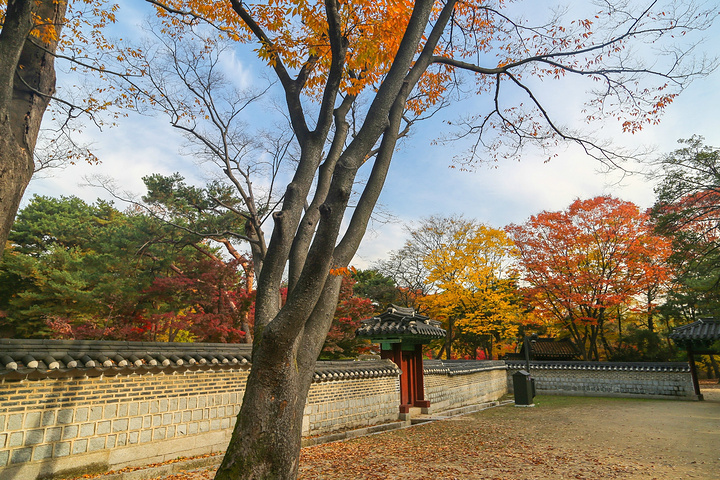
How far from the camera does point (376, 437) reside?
31.5 feet

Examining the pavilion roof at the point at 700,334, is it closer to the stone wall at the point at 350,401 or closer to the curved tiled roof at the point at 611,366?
the curved tiled roof at the point at 611,366

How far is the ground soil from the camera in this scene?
6.06m

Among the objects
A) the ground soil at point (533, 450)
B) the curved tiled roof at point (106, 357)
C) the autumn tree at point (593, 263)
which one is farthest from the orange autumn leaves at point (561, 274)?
the curved tiled roof at point (106, 357)

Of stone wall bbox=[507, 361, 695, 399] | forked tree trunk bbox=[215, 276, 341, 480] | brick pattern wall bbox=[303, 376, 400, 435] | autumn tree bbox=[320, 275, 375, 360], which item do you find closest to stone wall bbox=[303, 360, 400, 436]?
brick pattern wall bbox=[303, 376, 400, 435]

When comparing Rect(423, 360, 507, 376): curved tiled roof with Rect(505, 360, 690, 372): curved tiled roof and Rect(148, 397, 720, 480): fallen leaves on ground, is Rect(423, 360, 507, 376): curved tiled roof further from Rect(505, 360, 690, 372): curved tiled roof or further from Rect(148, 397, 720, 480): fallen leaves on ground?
Rect(148, 397, 720, 480): fallen leaves on ground

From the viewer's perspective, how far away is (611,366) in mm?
19953

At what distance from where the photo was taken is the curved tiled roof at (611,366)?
18.4 metres

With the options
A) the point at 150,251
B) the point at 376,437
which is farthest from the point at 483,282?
the point at 150,251

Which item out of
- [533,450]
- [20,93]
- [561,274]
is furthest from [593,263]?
[20,93]

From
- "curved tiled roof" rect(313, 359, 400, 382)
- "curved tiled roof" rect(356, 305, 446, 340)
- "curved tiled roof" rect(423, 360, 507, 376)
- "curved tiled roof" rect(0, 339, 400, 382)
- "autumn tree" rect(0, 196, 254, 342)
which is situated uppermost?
"autumn tree" rect(0, 196, 254, 342)

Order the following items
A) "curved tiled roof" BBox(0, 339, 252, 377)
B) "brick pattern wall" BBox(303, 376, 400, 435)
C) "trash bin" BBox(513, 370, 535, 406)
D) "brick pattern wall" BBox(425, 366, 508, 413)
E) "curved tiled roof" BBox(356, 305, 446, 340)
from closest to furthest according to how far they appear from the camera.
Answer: "curved tiled roof" BBox(0, 339, 252, 377), "brick pattern wall" BBox(303, 376, 400, 435), "curved tiled roof" BBox(356, 305, 446, 340), "brick pattern wall" BBox(425, 366, 508, 413), "trash bin" BBox(513, 370, 535, 406)

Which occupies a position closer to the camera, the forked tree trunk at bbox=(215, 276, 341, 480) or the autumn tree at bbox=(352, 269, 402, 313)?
the forked tree trunk at bbox=(215, 276, 341, 480)

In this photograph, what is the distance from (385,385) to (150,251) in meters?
11.4

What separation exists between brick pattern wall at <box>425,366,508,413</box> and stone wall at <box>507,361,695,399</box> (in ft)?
7.42
